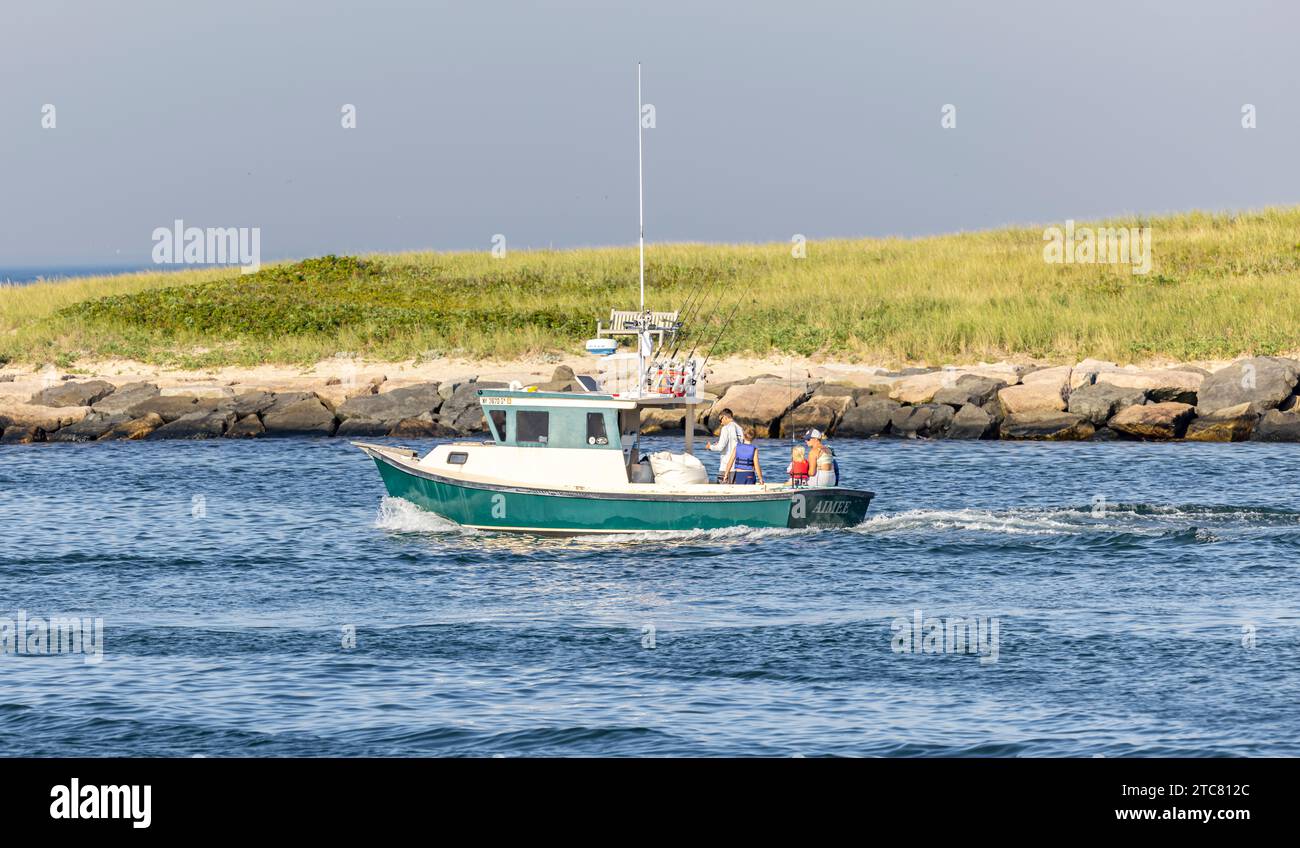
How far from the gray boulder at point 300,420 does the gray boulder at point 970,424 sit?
1733cm

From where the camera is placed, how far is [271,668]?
62.0 ft

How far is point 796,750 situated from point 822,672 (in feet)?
10.4

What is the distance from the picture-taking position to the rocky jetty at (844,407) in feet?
138

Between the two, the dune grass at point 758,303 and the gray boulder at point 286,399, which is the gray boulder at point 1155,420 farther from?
the gray boulder at point 286,399

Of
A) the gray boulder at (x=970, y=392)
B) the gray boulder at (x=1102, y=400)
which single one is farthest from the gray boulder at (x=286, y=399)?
the gray boulder at (x=1102, y=400)

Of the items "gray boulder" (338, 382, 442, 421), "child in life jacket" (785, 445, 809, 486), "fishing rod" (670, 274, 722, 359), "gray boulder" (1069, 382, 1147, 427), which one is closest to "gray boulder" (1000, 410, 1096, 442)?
"gray boulder" (1069, 382, 1147, 427)

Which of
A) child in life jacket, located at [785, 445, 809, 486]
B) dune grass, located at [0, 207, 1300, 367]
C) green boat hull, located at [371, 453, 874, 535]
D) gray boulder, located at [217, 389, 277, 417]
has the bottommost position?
green boat hull, located at [371, 453, 874, 535]

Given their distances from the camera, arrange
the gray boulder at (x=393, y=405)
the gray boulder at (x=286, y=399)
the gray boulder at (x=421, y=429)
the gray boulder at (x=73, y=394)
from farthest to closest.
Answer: the gray boulder at (x=73, y=394), the gray boulder at (x=286, y=399), the gray boulder at (x=393, y=405), the gray boulder at (x=421, y=429)

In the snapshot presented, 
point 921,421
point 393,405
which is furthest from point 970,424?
point 393,405

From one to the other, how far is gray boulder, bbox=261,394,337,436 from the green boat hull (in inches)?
720

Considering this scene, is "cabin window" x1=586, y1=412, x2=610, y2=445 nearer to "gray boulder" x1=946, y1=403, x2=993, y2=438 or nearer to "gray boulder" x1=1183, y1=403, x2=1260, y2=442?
"gray boulder" x1=946, y1=403, x2=993, y2=438

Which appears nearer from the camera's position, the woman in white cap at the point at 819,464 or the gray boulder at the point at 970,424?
the woman in white cap at the point at 819,464

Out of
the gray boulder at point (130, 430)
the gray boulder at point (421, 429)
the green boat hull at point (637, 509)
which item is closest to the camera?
the green boat hull at point (637, 509)

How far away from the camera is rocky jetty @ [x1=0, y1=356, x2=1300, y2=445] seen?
42.0m
